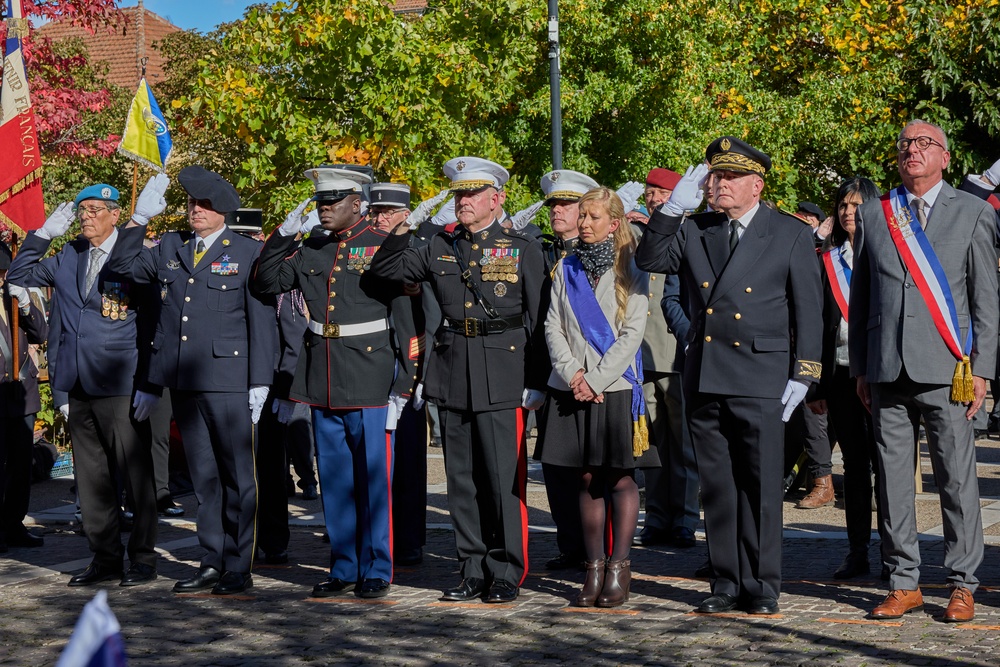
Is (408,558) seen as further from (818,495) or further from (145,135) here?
(145,135)

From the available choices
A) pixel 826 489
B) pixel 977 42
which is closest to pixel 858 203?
pixel 826 489

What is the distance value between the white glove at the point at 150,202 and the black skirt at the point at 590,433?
8.41ft

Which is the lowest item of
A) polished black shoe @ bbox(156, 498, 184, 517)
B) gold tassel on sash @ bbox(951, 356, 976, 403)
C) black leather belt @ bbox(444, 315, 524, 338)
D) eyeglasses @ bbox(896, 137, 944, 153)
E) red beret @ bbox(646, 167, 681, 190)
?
polished black shoe @ bbox(156, 498, 184, 517)

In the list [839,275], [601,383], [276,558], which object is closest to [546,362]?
[601,383]

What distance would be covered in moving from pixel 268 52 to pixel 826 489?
9.54m

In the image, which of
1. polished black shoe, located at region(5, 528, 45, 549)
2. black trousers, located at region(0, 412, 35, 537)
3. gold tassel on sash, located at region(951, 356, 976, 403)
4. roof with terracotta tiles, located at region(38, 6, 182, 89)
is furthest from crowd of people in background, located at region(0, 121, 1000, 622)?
roof with terracotta tiles, located at region(38, 6, 182, 89)

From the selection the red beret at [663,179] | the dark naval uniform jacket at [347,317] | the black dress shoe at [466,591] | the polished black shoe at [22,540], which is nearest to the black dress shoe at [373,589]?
the black dress shoe at [466,591]

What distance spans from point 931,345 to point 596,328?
5.36 feet

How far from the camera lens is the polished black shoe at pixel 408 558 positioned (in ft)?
27.8

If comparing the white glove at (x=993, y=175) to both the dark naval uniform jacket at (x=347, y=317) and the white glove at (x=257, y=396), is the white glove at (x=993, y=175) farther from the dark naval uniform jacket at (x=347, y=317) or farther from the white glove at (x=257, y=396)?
the white glove at (x=257, y=396)

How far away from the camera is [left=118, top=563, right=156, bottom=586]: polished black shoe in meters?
8.04

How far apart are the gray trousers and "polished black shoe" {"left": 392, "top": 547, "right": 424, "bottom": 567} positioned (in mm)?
2995

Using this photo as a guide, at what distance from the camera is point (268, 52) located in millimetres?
16812

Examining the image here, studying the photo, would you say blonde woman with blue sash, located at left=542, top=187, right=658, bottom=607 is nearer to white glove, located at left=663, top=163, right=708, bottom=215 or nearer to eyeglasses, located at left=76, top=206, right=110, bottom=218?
white glove, located at left=663, top=163, right=708, bottom=215
